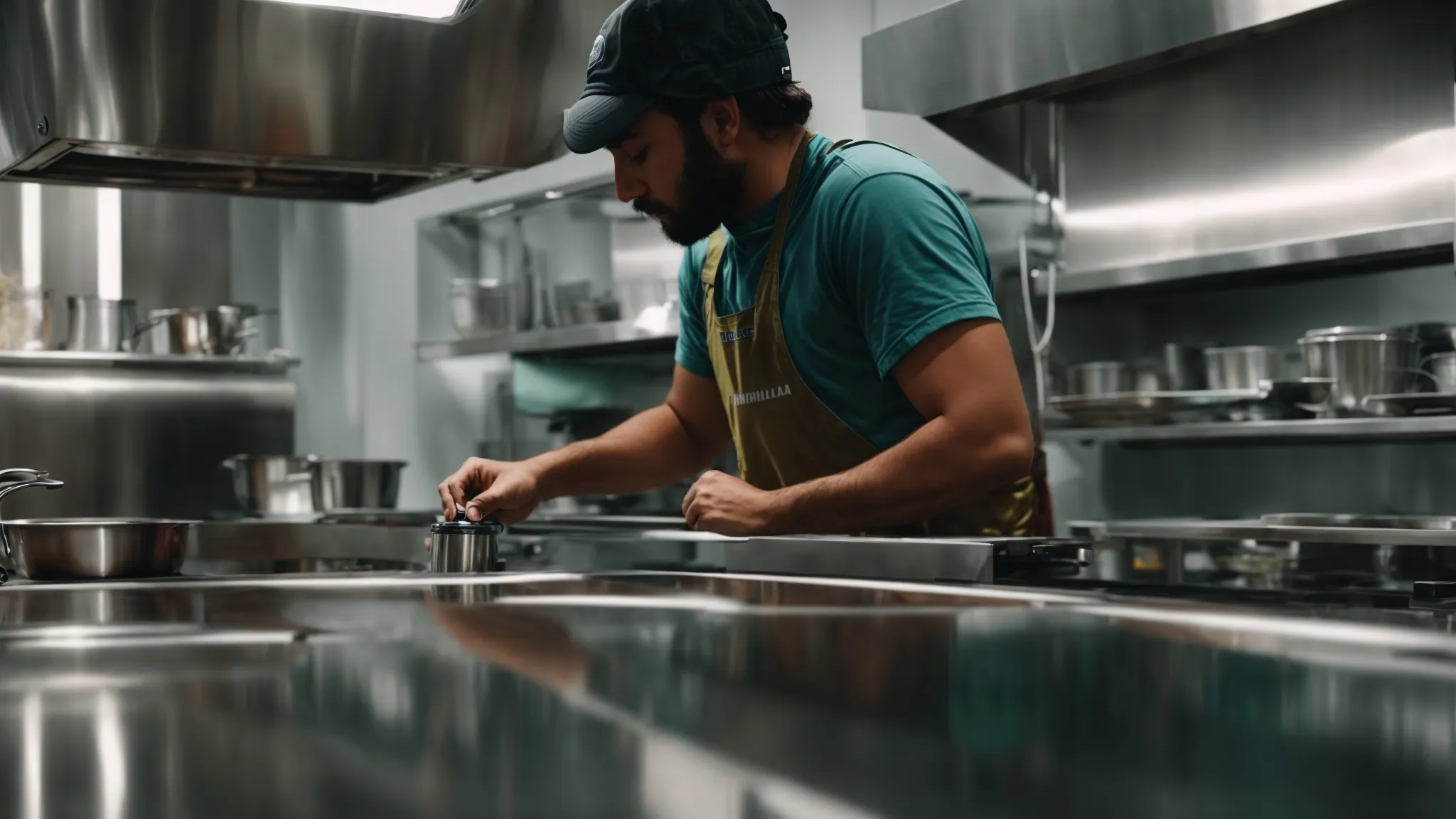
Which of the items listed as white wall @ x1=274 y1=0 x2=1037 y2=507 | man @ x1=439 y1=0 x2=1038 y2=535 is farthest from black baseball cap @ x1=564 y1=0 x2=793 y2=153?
white wall @ x1=274 y1=0 x2=1037 y2=507

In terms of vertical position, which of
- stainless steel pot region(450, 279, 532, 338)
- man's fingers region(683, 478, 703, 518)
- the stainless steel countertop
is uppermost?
stainless steel pot region(450, 279, 532, 338)

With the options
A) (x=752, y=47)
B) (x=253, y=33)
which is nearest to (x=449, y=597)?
(x=752, y=47)

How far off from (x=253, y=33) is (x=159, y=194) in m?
2.79

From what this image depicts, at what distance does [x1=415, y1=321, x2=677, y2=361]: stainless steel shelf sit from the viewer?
337 centimetres

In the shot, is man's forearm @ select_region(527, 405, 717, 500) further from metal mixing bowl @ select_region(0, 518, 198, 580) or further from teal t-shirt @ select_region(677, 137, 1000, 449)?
metal mixing bowl @ select_region(0, 518, 198, 580)

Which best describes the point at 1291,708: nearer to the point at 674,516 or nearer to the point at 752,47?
the point at 752,47

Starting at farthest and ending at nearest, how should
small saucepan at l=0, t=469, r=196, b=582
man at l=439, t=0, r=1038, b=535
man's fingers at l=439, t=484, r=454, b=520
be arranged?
man's fingers at l=439, t=484, r=454, b=520 → man at l=439, t=0, r=1038, b=535 → small saucepan at l=0, t=469, r=196, b=582

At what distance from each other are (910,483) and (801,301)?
0.29m

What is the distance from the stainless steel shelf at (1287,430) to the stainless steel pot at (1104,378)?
0.28 ft

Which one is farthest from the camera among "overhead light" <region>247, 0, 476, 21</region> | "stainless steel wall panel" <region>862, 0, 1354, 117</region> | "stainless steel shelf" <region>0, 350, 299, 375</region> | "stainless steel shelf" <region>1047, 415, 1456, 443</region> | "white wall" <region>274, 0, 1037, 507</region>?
"white wall" <region>274, 0, 1037, 507</region>

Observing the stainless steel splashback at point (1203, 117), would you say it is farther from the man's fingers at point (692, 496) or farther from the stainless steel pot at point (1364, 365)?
the man's fingers at point (692, 496)

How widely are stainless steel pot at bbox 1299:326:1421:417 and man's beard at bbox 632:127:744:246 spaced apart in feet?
3.78

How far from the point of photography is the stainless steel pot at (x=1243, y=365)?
254 centimetres

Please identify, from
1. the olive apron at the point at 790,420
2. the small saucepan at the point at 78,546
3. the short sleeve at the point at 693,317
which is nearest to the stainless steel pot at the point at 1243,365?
the olive apron at the point at 790,420
